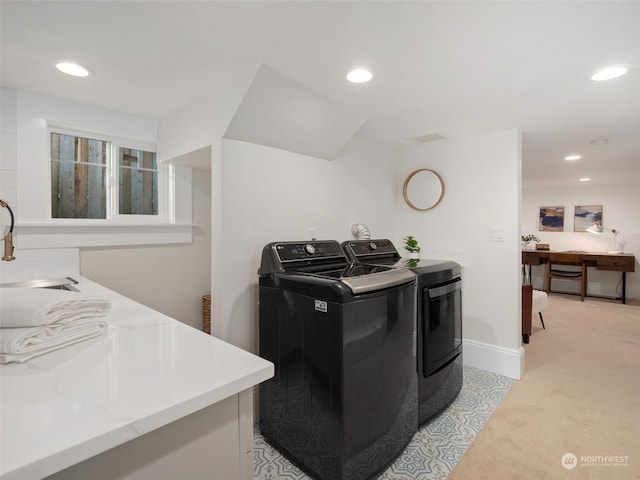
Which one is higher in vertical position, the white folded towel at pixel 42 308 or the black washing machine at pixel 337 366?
the white folded towel at pixel 42 308

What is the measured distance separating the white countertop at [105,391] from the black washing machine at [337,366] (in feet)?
2.04

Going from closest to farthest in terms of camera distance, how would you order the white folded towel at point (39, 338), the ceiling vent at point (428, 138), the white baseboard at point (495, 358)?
the white folded towel at point (39, 338), the white baseboard at point (495, 358), the ceiling vent at point (428, 138)

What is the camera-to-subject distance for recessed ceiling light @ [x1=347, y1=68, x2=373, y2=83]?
170 centimetres

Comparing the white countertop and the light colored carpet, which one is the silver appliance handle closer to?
the light colored carpet

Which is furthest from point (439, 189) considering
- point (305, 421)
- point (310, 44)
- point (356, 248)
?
point (305, 421)

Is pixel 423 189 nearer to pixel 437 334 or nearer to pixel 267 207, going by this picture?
pixel 437 334

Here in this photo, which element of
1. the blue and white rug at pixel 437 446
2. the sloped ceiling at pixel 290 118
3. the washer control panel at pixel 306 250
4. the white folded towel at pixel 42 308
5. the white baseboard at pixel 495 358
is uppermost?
the sloped ceiling at pixel 290 118

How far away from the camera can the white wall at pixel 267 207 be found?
194 cm

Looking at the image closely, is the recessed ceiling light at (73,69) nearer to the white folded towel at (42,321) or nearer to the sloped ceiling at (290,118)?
the sloped ceiling at (290,118)

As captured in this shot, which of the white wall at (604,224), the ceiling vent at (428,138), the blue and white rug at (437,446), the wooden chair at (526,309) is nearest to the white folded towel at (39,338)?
the blue and white rug at (437,446)

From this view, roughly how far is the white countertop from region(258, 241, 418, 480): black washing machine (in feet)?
2.04

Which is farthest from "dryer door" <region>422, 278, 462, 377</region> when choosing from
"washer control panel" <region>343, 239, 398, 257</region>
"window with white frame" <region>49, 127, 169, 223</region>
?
"window with white frame" <region>49, 127, 169, 223</region>

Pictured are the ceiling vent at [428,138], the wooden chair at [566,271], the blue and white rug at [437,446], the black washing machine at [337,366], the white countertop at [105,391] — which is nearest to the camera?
the white countertop at [105,391]

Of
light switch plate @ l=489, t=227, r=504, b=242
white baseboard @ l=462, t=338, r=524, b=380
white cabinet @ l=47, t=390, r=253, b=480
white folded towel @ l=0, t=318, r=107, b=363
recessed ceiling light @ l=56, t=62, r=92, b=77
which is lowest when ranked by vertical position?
white baseboard @ l=462, t=338, r=524, b=380
